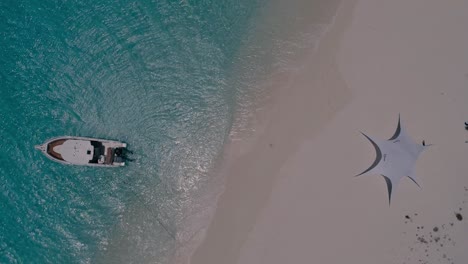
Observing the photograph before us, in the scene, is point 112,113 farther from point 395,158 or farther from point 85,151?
point 395,158

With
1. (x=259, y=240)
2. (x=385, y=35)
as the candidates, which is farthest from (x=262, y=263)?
(x=385, y=35)

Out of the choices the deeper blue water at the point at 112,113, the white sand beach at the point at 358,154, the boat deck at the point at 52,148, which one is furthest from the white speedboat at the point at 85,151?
the white sand beach at the point at 358,154

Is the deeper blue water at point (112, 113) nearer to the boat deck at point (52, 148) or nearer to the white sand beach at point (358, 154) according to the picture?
the boat deck at point (52, 148)

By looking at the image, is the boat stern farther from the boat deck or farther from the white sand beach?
the white sand beach

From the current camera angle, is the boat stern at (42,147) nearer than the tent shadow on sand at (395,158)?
No

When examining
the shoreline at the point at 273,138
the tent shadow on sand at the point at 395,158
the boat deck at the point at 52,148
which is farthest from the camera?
the boat deck at the point at 52,148

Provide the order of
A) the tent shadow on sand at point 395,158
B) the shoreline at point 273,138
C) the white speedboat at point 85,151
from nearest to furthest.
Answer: the shoreline at point 273,138
the tent shadow on sand at point 395,158
the white speedboat at point 85,151

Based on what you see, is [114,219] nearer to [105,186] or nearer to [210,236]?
[105,186]

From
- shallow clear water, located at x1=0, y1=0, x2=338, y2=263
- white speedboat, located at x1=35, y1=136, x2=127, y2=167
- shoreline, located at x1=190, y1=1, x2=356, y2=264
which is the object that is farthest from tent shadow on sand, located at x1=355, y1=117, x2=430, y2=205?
white speedboat, located at x1=35, y1=136, x2=127, y2=167
